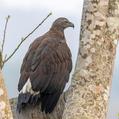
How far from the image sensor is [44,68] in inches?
290

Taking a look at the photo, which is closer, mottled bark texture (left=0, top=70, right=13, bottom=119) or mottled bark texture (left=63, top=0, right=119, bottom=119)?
mottled bark texture (left=0, top=70, right=13, bottom=119)

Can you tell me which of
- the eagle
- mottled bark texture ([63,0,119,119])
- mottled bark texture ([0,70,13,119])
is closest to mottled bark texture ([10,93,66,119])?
the eagle

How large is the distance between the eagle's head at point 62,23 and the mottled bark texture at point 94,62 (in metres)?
4.05

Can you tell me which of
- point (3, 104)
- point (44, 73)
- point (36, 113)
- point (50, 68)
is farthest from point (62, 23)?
point (3, 104)

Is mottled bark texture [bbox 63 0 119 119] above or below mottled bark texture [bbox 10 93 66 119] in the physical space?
above

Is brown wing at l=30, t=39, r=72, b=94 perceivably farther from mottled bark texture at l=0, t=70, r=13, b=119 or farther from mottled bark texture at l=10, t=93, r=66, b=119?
mottled bark texture at l=0, t=70, r=13, b=119

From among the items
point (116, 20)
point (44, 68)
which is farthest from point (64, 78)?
point (116, 20)

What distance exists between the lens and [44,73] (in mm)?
7340

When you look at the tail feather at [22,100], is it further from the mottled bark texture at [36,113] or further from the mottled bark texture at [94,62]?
the mottled bark texture at [94,62]

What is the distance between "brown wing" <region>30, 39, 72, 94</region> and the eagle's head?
823mm

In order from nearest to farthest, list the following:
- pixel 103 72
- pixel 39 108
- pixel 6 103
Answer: pixel 6 103 < pixel 103 72 < pixel 39 108

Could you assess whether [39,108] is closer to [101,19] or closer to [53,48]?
[53,48]

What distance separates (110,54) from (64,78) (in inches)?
129

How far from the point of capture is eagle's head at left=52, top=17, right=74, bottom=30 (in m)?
8.45
